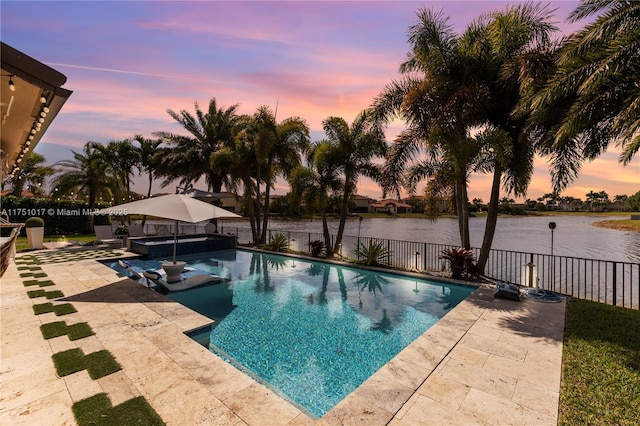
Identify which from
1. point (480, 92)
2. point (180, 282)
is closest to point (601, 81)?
point (480, 92)

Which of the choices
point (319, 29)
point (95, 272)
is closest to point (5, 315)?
point (95, 272)

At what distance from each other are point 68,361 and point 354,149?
11.2 m

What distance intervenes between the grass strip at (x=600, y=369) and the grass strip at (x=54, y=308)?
24.6 ft

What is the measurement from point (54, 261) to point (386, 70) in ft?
44.8

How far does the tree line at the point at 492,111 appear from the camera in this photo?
5953mm

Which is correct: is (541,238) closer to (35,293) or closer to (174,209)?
(174,209)

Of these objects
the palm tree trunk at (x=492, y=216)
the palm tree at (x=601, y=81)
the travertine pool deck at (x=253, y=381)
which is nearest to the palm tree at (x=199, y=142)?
the travertine pool deck at (x=253, y=381)

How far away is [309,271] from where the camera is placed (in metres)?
10.7

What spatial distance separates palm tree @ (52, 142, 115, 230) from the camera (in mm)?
22156

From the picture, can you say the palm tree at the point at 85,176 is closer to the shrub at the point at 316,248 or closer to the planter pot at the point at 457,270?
the shrub at the point at 316,248

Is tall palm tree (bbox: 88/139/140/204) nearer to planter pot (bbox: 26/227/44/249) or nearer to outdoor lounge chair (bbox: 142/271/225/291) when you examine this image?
planter pot (bbox: 26/227/44/249)

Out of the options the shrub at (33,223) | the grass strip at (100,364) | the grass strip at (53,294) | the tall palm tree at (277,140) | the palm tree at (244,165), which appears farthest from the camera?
the palm tree at (244,165)

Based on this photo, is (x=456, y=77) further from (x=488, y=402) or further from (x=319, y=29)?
(x=488, y=402)

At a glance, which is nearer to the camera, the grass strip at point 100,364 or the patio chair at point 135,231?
the grass strip at point 100,364
